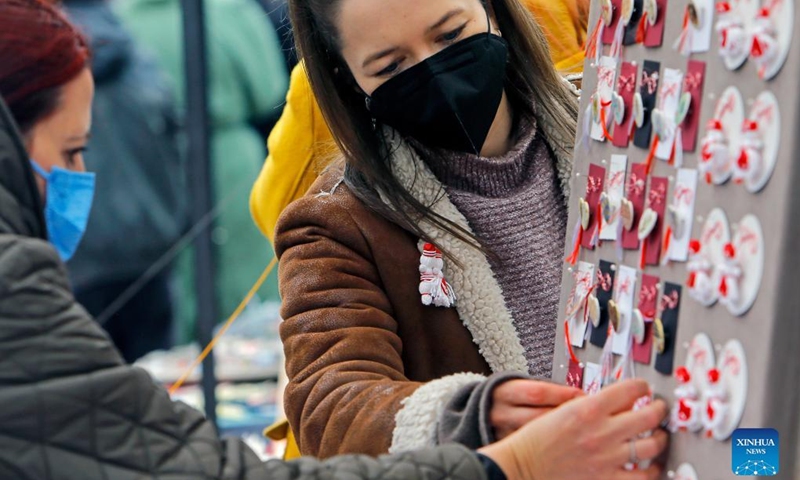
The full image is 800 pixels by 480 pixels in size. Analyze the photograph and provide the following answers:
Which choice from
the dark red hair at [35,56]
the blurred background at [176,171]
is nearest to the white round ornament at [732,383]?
the dark red hair at [35,56]

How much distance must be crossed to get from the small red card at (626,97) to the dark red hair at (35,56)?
4.11 ft

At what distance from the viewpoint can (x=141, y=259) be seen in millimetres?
3977

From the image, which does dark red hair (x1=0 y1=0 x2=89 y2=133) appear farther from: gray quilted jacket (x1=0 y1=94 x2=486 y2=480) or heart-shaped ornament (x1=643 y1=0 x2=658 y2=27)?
heart-shaped ornament (x1=643 y1=0 x2=658 y2=27)

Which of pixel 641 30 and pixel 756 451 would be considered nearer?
pixel 756 451

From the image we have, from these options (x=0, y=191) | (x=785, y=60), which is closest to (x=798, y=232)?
(x=785, y=60)

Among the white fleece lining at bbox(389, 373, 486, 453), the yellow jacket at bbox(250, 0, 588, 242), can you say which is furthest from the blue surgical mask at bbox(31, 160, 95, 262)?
the white fleece lining at bbox(389, 373, 486, 453)

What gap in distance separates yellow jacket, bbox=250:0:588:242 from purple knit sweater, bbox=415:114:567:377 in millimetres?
368

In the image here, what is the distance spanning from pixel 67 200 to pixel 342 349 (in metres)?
1.20

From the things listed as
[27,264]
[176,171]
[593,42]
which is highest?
[593,42]

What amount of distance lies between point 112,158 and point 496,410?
9.39ft

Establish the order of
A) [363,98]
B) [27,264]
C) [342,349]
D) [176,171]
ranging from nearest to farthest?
1. [27,264]
2. [342,349]
3. [363,98]
4. [176,171]

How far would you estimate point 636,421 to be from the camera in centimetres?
122

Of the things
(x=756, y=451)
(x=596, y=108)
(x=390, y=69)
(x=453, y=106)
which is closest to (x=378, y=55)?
(x=390, y=69)

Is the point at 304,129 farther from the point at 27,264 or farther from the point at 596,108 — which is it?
the point at 27,264
